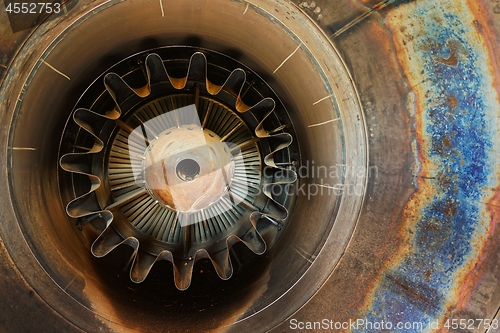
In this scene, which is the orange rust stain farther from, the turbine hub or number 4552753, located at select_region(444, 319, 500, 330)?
the turbine hub

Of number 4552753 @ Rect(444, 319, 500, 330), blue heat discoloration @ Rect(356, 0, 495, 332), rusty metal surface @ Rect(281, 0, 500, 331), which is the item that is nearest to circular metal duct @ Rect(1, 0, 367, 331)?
rusty metal surface @ Rect(281, 0, 500, 331)

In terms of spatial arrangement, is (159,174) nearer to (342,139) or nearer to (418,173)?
(342,139)

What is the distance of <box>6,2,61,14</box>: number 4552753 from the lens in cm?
269

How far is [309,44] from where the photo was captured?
286cm

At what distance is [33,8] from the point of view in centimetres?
272

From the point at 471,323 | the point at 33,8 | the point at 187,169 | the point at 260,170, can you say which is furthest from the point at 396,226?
the point at 33,8

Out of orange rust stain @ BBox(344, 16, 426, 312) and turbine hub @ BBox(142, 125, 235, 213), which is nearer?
orange rust stain @ BBox(344, 16, 426, 312)

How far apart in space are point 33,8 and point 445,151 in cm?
285

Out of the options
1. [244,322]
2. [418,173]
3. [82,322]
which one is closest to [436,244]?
[418,173]

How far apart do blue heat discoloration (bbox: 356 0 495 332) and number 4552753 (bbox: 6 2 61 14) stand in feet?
7.54

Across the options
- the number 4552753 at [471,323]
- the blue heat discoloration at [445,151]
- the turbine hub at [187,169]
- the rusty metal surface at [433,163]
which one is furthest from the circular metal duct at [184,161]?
the number 4552753 at [471,323]

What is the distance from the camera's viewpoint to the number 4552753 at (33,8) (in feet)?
8.82

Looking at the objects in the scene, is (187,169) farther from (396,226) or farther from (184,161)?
(396,226)

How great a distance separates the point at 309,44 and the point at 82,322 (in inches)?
97.8
